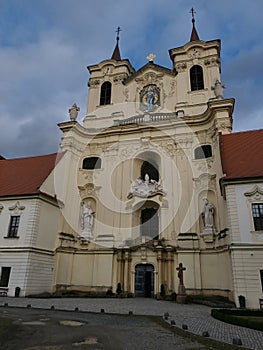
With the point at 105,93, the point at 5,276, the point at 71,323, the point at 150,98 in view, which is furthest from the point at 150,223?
the point at 71,323

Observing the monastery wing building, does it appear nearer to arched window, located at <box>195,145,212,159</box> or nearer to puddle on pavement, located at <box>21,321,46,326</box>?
arched window, located at <box>195,145,212,159</box>

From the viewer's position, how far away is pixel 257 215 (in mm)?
16438

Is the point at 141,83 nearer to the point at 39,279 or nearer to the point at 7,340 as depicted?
the point at 39,279

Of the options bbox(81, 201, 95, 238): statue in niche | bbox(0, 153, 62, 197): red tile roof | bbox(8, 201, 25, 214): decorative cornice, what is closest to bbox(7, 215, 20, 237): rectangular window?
bbox(8, 201, 25, 214): decorative cornice

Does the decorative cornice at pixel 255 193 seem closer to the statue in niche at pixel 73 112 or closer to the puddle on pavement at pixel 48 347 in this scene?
the puddle on pavement at pixel 48 347

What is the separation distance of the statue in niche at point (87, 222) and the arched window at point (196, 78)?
47.3ft

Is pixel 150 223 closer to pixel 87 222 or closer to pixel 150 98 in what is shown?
pixel 87 222

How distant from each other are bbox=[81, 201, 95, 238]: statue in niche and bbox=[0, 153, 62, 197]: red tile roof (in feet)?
14.5

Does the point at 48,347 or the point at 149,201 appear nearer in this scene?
the point at 48,347

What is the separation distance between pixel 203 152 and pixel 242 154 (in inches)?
174

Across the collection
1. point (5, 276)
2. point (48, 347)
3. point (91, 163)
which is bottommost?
point (48, 347)

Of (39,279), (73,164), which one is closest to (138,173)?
(73,164)

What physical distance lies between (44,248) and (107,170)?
8380 mm

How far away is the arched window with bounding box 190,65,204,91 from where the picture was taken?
27320 mm
